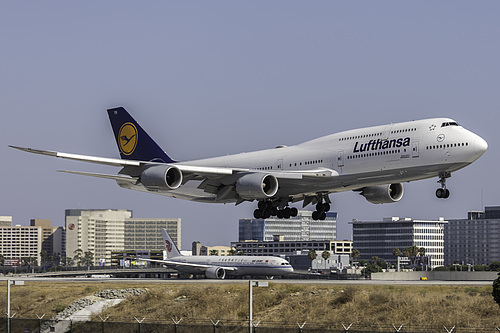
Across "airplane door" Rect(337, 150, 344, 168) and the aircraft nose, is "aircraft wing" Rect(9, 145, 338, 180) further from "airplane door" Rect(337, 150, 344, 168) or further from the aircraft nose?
the aircraft nose

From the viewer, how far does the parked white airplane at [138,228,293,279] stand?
109m

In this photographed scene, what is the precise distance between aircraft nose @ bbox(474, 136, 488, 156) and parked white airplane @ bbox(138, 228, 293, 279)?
54.0 m

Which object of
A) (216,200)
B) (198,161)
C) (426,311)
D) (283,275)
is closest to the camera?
(426,311)

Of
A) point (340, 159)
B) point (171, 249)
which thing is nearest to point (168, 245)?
point (171, 249)

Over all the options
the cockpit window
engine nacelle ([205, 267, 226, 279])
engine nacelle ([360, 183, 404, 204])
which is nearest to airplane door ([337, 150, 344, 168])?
the cockpit window

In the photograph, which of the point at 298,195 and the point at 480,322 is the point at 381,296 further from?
the point at 298,195

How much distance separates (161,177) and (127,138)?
1849cm

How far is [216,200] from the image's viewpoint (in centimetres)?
7125

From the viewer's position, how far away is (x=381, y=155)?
60.1 metres

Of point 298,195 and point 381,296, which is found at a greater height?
point 298,195

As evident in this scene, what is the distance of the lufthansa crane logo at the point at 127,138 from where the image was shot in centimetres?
8019

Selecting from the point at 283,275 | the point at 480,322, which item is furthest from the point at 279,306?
the point at 283,275

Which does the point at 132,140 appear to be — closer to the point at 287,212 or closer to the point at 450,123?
the point at 287,212

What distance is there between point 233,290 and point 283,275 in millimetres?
40029
